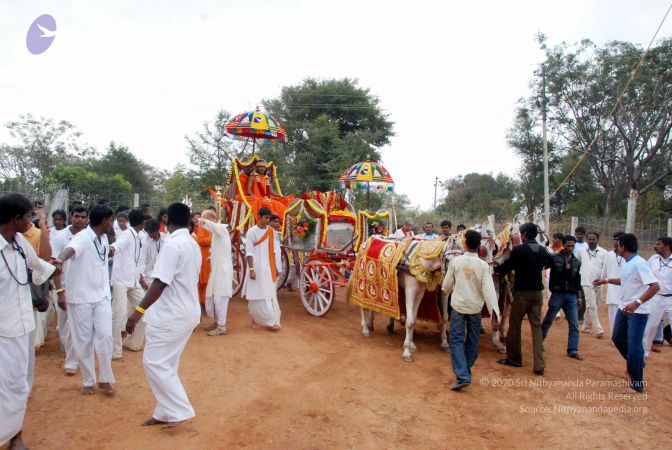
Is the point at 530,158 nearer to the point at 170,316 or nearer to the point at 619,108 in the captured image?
the point at 619,108

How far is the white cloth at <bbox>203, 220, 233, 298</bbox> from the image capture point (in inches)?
271

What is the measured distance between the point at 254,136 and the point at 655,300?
734 cm

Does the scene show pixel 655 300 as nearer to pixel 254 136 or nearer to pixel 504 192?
pixel 254 136

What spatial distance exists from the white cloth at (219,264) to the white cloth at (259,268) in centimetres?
30

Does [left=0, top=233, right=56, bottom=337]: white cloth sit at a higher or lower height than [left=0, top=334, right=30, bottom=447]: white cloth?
higher

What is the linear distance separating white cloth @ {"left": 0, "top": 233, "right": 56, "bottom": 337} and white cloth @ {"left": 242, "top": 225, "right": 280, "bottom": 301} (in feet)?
12.4

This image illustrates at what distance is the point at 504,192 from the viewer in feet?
120

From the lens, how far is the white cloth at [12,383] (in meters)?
3.21

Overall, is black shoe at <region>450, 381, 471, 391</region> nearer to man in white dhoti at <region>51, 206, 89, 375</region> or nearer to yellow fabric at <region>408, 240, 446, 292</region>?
yellow fabric at <region>408, 240, 446, 292</region>

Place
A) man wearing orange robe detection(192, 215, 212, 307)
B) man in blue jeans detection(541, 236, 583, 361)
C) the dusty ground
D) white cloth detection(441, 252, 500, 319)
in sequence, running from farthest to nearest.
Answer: man wearing orange robe detection(192, 215, 212, 307)
man in blue jeans detection(541, 236, 583, 361)
white cloth detection(441, 252, 500, 319)
the dusty ground

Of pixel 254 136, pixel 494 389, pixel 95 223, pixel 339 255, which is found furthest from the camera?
pixel 254 136

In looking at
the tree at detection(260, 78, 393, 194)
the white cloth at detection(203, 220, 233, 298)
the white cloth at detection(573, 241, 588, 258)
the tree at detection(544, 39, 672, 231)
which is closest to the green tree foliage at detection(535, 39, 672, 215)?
the tree at detection(544, 39, 672, 231)

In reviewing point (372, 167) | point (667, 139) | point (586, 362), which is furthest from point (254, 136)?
point (667, 139)

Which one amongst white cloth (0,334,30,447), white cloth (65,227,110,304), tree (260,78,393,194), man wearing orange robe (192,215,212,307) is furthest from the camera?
tree (260,78,393,194)
